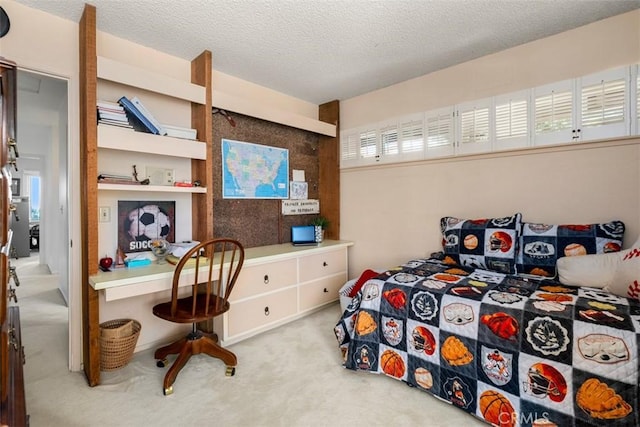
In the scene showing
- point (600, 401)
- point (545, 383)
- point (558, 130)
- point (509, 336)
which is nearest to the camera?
point (600, 401)

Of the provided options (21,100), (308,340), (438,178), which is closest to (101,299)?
(308,340)

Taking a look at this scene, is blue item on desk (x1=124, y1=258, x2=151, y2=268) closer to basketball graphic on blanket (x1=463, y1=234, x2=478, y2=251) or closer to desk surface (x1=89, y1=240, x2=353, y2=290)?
desk surface (x1=89, y1=240, x2=353, y2=290)

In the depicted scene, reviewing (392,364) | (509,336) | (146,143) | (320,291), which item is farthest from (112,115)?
(509,336)

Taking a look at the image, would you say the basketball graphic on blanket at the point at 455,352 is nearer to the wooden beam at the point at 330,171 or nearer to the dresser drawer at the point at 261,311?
the dresser drawer at the point at 261,311

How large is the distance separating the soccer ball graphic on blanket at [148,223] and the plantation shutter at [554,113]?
3.07 metres

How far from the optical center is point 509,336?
1.52 metres

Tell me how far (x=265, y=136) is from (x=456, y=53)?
1955mm

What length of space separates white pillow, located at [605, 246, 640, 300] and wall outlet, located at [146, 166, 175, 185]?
3117 millimetres

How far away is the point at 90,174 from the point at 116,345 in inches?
45.9

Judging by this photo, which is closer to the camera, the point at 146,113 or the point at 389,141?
the point at 146,113

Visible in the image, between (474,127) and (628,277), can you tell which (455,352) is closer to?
(628,277)

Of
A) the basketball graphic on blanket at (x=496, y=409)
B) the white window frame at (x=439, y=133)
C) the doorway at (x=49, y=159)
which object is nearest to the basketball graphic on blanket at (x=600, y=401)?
the basketball graphic on blanket at (x=496, y=409)

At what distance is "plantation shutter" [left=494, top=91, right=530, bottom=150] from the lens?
237 cm

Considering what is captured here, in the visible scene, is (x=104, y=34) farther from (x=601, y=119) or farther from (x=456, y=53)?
(x=601, y=119)
